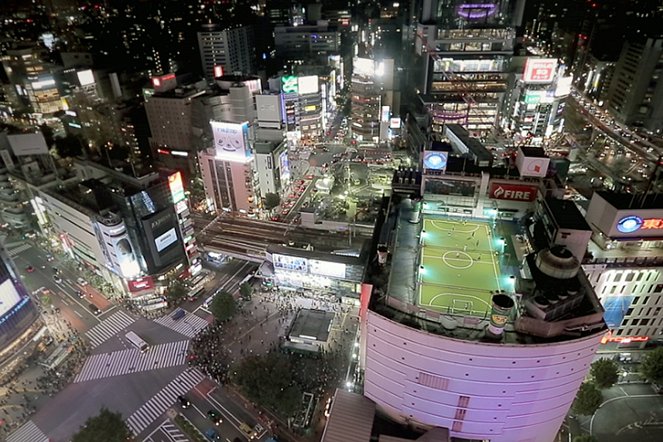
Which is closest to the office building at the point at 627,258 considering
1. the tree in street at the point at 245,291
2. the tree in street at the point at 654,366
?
the tree in street at the point at 654,366

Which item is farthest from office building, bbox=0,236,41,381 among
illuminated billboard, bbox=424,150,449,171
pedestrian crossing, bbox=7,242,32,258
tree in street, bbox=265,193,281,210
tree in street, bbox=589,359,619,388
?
tree in street, bbox=589,359,619,388

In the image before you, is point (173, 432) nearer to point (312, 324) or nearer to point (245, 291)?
point (312, 324)

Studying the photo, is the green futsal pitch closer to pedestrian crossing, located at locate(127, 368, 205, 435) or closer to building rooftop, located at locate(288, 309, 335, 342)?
building rooftop, located at locate(288, 309, 335, 342)

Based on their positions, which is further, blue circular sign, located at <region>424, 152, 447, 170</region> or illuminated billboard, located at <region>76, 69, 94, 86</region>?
illuminated billboard, located at <region>76, 69, 94, 86</region>

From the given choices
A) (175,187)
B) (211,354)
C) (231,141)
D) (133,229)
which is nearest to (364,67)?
(231,141)

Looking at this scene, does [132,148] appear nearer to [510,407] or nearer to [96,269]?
[96,269]

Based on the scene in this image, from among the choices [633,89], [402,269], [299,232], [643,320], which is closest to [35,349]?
[299,232]
